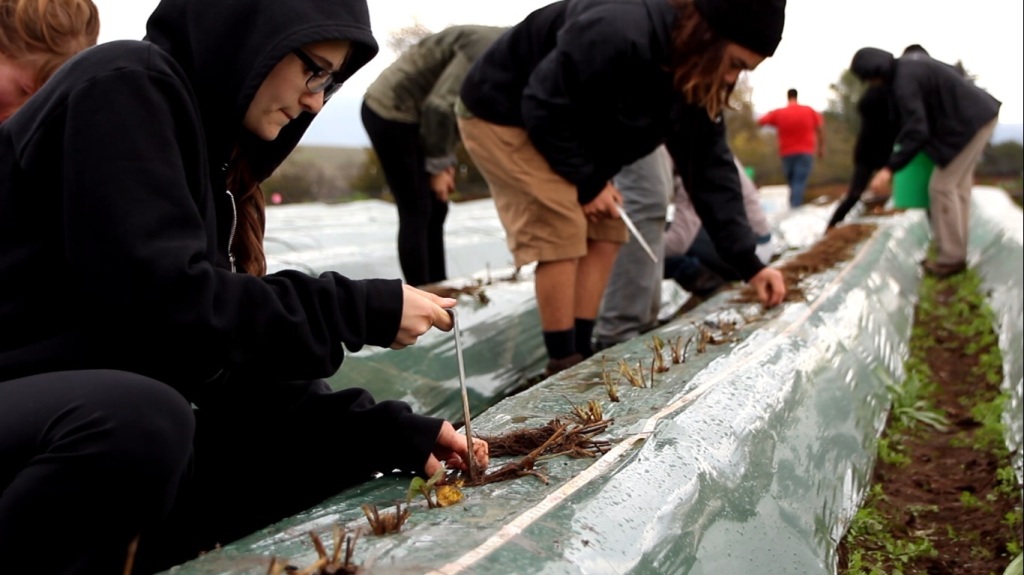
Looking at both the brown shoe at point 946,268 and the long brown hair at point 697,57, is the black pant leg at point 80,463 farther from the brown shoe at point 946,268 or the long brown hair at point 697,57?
the brown shoe at point 946,268

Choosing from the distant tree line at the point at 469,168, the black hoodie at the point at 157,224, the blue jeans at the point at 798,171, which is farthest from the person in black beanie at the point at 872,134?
the distant tree line at the point at 469,168

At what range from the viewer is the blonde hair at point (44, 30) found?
5.95 feet

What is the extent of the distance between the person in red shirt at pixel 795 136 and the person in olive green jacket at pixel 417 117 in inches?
304

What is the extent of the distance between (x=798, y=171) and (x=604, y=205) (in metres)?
8.88

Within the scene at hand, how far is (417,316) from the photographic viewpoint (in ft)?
4.37

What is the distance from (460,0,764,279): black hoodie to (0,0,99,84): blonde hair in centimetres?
128

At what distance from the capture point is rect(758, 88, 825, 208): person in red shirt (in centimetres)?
1077

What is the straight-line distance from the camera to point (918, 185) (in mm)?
6984

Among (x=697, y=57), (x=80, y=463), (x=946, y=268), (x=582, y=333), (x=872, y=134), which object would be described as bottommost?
Result: (x=946, y=268)

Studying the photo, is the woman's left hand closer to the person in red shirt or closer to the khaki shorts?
the khaki shorts

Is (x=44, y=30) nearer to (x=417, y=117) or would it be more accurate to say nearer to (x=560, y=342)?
(x=560, y=342)

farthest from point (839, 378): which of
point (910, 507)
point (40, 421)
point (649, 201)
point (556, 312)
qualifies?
point (40, 421)

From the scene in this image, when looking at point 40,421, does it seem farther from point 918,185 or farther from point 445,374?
point 918,185

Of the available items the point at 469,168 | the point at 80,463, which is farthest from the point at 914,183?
the point at 469,168
